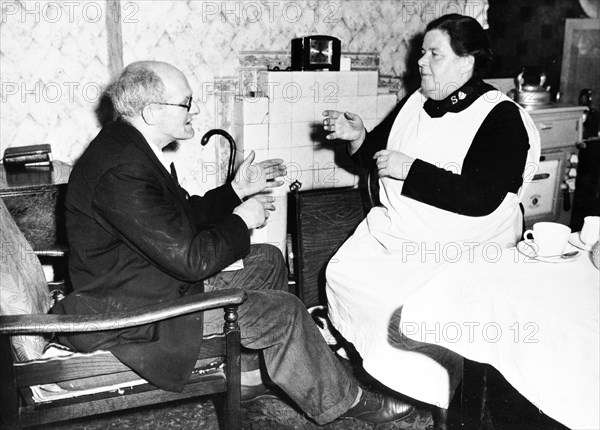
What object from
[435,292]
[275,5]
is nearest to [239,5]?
[275,5]

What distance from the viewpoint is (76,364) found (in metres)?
1.92

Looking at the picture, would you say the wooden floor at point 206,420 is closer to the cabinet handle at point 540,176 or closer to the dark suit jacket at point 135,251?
the dark suit jacket at point 135,251

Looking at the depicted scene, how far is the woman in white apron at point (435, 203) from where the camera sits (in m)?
2.48

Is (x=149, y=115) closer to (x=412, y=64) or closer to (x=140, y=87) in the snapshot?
(x=140, y=87)

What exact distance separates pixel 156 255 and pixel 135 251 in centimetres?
11

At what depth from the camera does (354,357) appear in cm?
318

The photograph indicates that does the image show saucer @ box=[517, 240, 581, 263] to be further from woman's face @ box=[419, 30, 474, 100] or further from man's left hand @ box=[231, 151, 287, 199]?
man's left hand @ box=[231, 151, 287, 199]

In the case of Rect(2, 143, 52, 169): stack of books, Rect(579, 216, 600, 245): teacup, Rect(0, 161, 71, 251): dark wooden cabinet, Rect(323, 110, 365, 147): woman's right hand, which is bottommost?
Rect(0, 161, 71, 251): dark wooden cabinet

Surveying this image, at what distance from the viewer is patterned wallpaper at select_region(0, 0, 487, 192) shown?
330 cm

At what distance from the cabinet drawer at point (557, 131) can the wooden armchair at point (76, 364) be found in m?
3.25

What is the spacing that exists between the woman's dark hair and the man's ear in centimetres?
131

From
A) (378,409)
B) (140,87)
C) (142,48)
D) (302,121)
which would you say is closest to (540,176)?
(302,121)

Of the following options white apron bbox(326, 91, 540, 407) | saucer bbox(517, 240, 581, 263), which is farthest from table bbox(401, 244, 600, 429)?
white apron bbox(326, 91, 540, 407)

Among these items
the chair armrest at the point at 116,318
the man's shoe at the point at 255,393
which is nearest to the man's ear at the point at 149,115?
the chair armrest at the point at 116,318
